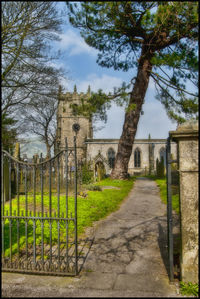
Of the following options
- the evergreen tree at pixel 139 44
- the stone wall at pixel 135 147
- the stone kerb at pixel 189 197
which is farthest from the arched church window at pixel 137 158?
the stone kerb at pixel 189 197

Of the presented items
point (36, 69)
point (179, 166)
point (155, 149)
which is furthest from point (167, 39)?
point (155, 149)

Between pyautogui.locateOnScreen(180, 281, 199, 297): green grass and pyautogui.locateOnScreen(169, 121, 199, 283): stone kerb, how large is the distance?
0.05 metres

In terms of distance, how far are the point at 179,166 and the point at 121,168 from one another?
13197mm

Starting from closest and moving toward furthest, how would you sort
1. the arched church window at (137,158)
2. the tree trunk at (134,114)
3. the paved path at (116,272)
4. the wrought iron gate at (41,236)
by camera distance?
the paved path at (116,272) → the wrought iron gate at (41,236) → the tree trunk at (134,114) → the arched church window at (137,158)

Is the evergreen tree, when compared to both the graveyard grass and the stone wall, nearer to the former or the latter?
the graveyard grass

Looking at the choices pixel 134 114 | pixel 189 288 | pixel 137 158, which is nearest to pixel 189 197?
pixel 189 288

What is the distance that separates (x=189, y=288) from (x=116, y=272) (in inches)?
44.0

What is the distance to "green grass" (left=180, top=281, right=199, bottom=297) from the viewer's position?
125 inches

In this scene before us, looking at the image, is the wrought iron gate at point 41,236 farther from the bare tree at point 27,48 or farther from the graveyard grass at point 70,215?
the bare tree at point 27,48

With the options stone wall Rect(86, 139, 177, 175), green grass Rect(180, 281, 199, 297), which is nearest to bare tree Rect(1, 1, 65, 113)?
green grass Rect(180, 281, 199, 297)

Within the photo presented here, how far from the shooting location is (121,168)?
1661 cm

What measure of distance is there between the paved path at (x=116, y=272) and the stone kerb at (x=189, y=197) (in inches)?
14.5

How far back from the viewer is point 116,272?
391 centimetres

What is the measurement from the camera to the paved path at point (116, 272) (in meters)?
3.29
